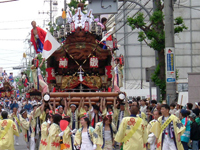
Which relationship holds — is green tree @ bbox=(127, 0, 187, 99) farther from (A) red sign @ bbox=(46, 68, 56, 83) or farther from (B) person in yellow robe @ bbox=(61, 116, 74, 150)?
(B) person in yellow robe @ bbox=(61, 116, 74, 150)

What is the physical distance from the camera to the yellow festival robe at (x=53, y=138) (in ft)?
33.4

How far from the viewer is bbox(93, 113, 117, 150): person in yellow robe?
10445 mm

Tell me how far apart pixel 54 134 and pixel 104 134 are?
1.52 meters

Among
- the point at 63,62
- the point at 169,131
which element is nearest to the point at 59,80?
the point at 63,62

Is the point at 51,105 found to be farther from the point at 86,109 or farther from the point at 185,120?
the point at 185,120

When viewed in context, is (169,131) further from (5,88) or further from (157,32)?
(5,88)

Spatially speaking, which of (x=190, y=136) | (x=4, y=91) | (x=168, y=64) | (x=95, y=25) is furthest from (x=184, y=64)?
(x=4, y=91)

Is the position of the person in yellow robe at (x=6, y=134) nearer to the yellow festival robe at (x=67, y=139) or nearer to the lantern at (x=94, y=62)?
the yellow festival robe at (x=67, y=139)

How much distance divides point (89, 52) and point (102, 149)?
633cm

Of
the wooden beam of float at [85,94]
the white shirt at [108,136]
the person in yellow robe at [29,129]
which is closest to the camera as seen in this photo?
the white shirt at [108,136]

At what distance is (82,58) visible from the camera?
16.7 metres

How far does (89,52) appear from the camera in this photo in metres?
16.5

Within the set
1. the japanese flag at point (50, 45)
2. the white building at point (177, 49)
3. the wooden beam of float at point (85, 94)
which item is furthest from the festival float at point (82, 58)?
the white building at point (177, 49)

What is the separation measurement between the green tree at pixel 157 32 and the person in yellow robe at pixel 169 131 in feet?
25.1
